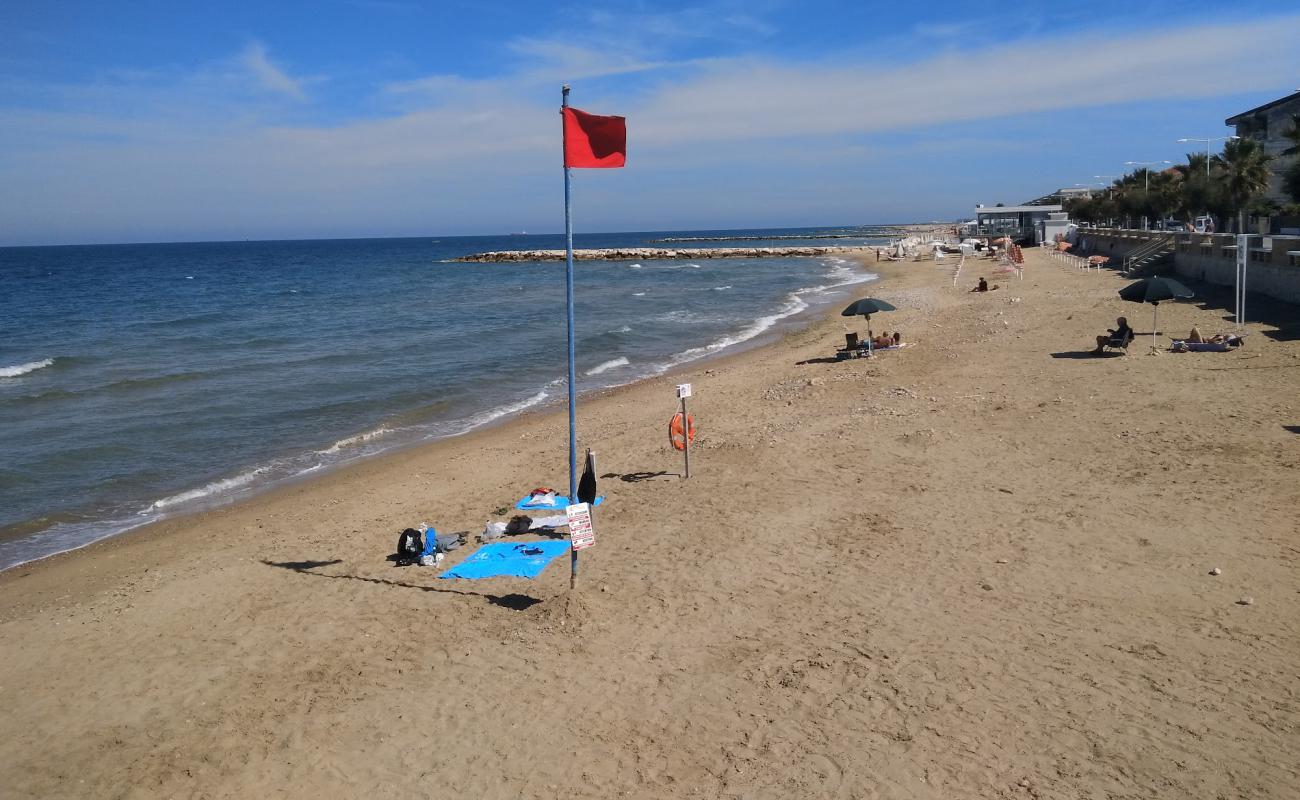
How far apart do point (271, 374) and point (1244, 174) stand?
39.2m

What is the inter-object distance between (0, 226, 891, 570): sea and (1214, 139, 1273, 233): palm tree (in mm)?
17926

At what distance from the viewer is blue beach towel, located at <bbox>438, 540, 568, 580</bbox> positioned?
8750mm

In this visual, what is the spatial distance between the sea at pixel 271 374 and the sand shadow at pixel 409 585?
161 inches

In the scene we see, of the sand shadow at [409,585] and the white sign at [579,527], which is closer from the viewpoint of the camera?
the white sign at [579,527]

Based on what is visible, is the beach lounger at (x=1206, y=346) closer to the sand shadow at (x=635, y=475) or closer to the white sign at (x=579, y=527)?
the sand shadow at (x=635, y=475)

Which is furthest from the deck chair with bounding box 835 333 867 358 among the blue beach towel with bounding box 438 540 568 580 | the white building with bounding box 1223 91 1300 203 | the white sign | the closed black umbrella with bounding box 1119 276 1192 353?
the white building with bounding box 1223 91 1300 203

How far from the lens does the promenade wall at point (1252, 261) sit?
2017cm

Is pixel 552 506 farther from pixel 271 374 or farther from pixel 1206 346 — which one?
pixel 271 374

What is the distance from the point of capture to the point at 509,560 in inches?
356

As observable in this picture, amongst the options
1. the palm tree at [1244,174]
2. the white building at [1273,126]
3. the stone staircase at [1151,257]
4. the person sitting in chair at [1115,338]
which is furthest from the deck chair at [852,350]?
the white building at [1273,126]

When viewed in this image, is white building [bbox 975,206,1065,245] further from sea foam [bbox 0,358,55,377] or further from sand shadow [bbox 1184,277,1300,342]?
sea foam [bbox 0,358,55,377]

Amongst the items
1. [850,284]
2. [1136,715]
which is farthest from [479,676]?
[850,284]

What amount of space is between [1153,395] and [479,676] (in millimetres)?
11520

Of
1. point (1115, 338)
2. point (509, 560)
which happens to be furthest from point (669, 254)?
point (509, 560)
